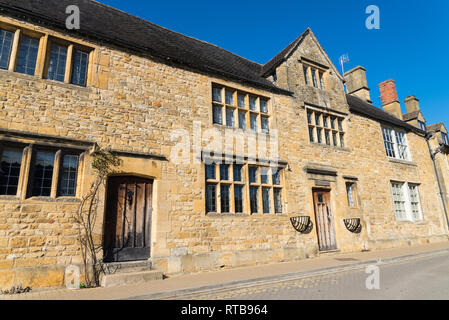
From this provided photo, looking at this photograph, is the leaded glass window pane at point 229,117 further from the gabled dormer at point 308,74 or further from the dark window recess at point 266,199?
the gabled dormer at point 308,74

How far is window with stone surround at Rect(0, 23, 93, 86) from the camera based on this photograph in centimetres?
671


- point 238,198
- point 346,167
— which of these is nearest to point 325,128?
Result: point 346,167

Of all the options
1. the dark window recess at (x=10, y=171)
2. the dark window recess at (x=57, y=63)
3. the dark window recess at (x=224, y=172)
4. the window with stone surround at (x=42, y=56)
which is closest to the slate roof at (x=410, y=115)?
the dark window recess at (x=224, y=172)

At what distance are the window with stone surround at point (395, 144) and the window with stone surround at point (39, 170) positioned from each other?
15319mm

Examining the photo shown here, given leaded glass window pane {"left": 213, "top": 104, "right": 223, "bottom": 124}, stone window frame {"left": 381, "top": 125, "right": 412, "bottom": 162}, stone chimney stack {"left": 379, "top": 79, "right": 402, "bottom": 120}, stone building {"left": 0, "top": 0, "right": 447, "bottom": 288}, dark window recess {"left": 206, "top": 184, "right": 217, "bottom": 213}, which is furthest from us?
stone chimney stack {"left": 379, "top": 79, "right": 402, "bottom": 120}

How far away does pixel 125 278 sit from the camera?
614 centimetres

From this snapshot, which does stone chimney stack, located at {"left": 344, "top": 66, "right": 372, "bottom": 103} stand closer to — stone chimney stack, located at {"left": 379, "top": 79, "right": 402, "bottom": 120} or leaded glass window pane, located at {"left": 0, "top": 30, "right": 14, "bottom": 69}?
stone chimney stack, located at {"left": 379, "top": 79, "right": 402, "bottom": 120}

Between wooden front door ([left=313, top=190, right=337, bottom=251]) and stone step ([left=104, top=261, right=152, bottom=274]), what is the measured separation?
6.95m

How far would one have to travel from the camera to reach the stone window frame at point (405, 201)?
14.0m

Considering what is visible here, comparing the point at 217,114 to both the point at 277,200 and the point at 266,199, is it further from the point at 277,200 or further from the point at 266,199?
the point at 277,200

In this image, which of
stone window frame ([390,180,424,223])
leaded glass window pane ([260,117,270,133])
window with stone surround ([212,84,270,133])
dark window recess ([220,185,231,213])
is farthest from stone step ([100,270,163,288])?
stone window frame ([390,180,424,223])

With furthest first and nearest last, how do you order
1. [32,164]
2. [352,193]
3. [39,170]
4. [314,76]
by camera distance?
1. [314,76]
2. [352,193]
3. [39,170]
4. [32,164]

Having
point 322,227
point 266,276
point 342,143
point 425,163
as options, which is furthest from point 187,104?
point 425,163

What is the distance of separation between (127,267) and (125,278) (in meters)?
0.51
